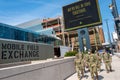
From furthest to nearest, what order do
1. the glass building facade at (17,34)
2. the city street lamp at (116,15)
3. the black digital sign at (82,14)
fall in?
the city street lamp at (116,15), the black digital sign at (82,14), the glass building facade at (17,34)

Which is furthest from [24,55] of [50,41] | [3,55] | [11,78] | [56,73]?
[50,41]

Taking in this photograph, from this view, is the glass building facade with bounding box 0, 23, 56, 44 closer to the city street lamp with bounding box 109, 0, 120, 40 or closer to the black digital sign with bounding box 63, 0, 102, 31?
the black digital sign with bounding box 63, 0, 102, 31

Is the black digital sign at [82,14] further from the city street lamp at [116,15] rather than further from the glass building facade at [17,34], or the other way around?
the glass building facade at [17,34]

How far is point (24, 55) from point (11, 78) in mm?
6904

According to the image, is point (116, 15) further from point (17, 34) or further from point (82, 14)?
point (17, 34)

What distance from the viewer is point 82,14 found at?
73.4 feet

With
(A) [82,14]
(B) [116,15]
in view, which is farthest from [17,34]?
(B) [116,15]

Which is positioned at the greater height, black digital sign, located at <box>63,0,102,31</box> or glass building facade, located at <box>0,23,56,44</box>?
black digital sign, located at <box>63,0,102,31</box>

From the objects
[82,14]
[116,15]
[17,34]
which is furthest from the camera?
[116,15]

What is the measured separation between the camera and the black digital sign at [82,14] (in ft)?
69.5

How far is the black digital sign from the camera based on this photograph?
21.2m

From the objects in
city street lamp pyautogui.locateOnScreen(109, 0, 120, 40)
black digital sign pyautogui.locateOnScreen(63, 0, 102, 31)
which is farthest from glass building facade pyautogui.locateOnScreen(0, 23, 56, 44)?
city street lamp pyautogui.locateOnScreen(109, 0, 120, 40)

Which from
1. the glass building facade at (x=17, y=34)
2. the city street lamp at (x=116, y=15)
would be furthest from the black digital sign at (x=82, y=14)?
the glass building facade at (x=17, y=34)

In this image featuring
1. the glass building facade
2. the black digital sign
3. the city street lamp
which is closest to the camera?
the glass building facade
